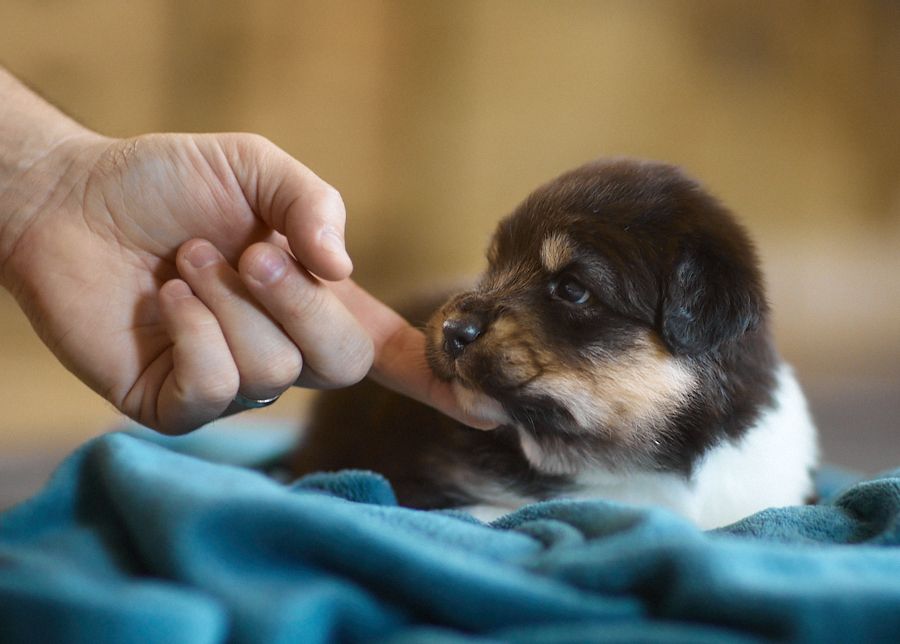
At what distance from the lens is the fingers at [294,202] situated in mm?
1625

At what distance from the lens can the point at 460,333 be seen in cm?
186

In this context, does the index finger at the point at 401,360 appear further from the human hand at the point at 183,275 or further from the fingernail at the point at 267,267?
the fingernail at the point at 267,267

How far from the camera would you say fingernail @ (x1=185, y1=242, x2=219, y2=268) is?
5.64 ft

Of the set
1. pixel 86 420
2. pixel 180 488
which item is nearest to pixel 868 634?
pixel 180 488

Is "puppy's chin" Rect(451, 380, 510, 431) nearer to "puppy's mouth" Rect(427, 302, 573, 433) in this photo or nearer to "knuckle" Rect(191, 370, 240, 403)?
"puppy's mouth" Rect(427, 302, 573, 433)

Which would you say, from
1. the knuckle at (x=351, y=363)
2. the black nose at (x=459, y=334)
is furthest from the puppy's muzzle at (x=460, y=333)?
the knuckle at (x=351, y=363)

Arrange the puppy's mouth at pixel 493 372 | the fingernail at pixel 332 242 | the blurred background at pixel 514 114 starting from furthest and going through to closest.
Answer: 1. the blurred background at pixel 514 114
2. the puppy's mouth at pixel 493 372
3. the fingernail at pixel 332 242

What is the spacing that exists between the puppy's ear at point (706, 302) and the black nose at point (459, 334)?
37 centimetres

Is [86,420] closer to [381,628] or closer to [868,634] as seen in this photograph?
[381,628]

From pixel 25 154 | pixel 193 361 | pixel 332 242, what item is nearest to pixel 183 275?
pixel 193 361

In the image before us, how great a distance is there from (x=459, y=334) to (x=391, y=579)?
0.85 m

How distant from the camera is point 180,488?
3.82 ft

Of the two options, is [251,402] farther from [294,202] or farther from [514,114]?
[514,114]

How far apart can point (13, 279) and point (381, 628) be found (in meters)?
1.16
